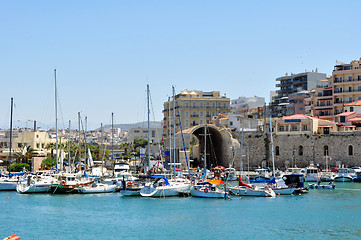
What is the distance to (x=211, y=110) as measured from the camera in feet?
319

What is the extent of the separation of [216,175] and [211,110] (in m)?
46.4

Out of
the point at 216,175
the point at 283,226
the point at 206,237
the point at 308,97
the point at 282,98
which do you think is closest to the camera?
the point at 206,237

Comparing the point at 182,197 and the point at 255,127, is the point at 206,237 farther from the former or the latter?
the point at 255,127

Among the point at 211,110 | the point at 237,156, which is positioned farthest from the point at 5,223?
the point at 211,110

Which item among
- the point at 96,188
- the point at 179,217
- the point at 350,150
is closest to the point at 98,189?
the point at 96,188

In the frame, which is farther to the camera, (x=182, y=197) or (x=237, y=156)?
(x=237, y=156)

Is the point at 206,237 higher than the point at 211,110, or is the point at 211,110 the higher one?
the point at 211,110

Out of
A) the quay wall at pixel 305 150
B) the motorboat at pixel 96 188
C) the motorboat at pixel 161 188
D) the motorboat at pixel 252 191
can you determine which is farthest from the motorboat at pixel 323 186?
the motorboat at pixel 96 188

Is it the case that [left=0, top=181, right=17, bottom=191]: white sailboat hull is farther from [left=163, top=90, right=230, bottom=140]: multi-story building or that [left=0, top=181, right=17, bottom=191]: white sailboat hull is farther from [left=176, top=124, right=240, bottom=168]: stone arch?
[left=163, top=90, right=230, bottom=140]: multi-story building

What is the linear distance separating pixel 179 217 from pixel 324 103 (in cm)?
5449

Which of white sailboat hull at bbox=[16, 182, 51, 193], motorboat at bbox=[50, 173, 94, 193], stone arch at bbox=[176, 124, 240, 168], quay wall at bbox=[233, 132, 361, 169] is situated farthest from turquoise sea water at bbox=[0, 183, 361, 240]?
stone arch at bbox=[176, 124, 240, 168]

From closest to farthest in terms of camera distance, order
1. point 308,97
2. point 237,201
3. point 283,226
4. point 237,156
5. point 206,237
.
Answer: point 206,237
point 283,226
point 237,201
point 237,156
point 308,97

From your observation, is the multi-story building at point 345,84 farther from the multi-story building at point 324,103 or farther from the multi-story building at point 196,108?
the multi-story building at point 196,108

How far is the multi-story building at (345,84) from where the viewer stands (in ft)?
258
